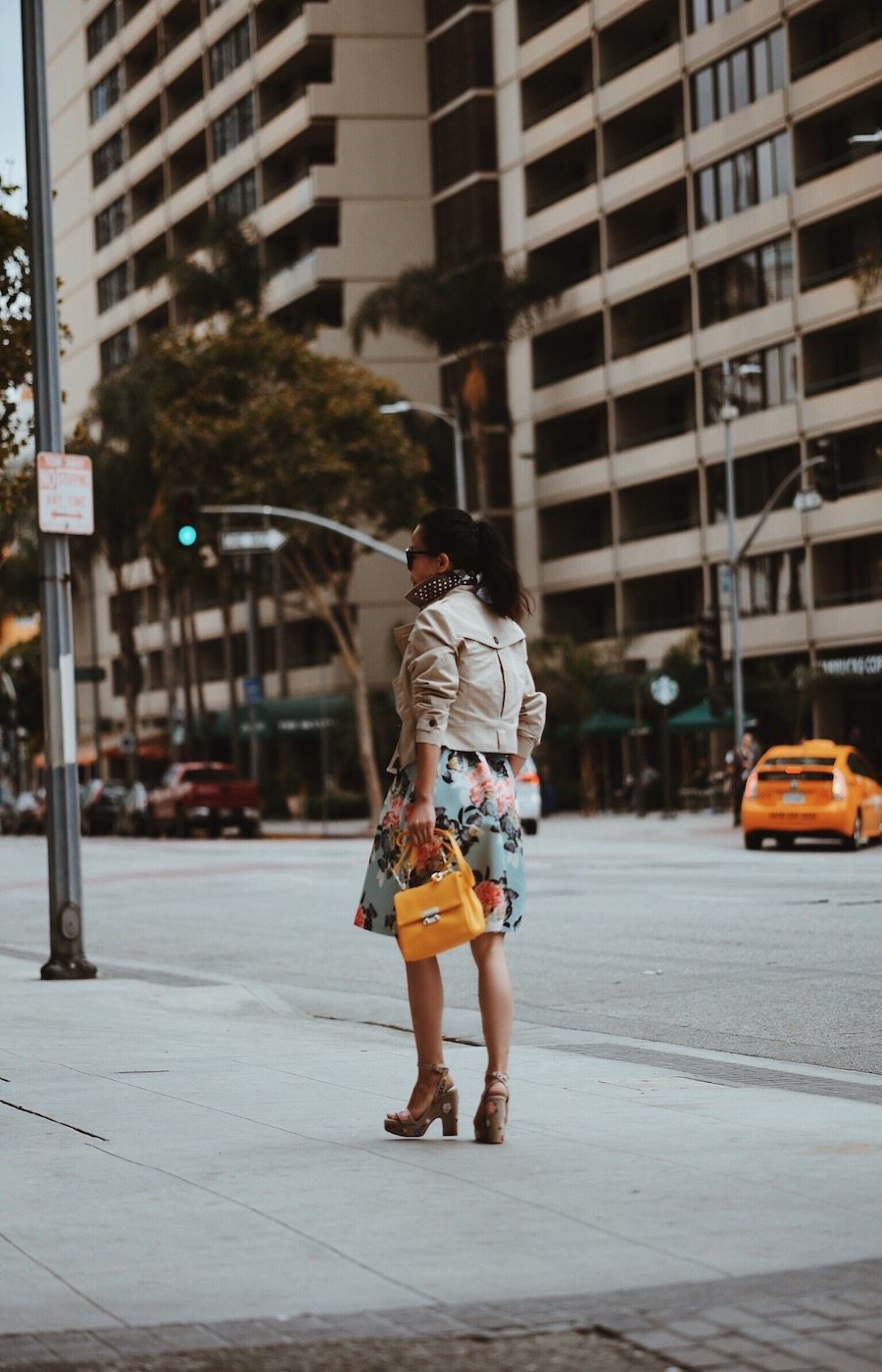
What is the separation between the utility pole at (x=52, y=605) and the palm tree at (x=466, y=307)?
143 feet

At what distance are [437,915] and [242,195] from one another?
73223 millimetres

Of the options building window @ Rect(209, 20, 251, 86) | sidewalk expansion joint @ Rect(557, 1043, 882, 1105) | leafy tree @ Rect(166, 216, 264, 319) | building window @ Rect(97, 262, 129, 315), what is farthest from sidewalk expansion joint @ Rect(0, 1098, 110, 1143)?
building window @ Rect(97, 262, 129, 315)

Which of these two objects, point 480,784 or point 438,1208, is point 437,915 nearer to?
point 480,784

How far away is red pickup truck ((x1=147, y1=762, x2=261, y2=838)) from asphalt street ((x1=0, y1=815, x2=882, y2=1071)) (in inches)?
724

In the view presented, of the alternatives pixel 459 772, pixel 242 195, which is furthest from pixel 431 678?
pixel 242 195

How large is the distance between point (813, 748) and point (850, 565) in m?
23.7

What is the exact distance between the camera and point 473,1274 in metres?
4.88

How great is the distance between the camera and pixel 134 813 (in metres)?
52.5

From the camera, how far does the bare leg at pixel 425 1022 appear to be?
6.81m

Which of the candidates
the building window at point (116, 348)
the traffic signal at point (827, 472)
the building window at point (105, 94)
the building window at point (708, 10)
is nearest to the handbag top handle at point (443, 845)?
the traffic signal at point (827, 472)

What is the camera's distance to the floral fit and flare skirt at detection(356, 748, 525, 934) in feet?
22.4

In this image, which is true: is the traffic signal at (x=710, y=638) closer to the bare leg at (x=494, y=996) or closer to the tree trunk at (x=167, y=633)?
the tree trunk at (x=167, y=633)

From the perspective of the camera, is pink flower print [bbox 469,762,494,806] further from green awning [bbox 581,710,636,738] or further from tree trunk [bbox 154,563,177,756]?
tree trunk [bbox 154,563,177,756]

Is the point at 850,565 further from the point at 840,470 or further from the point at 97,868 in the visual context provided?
the point at 97,868
